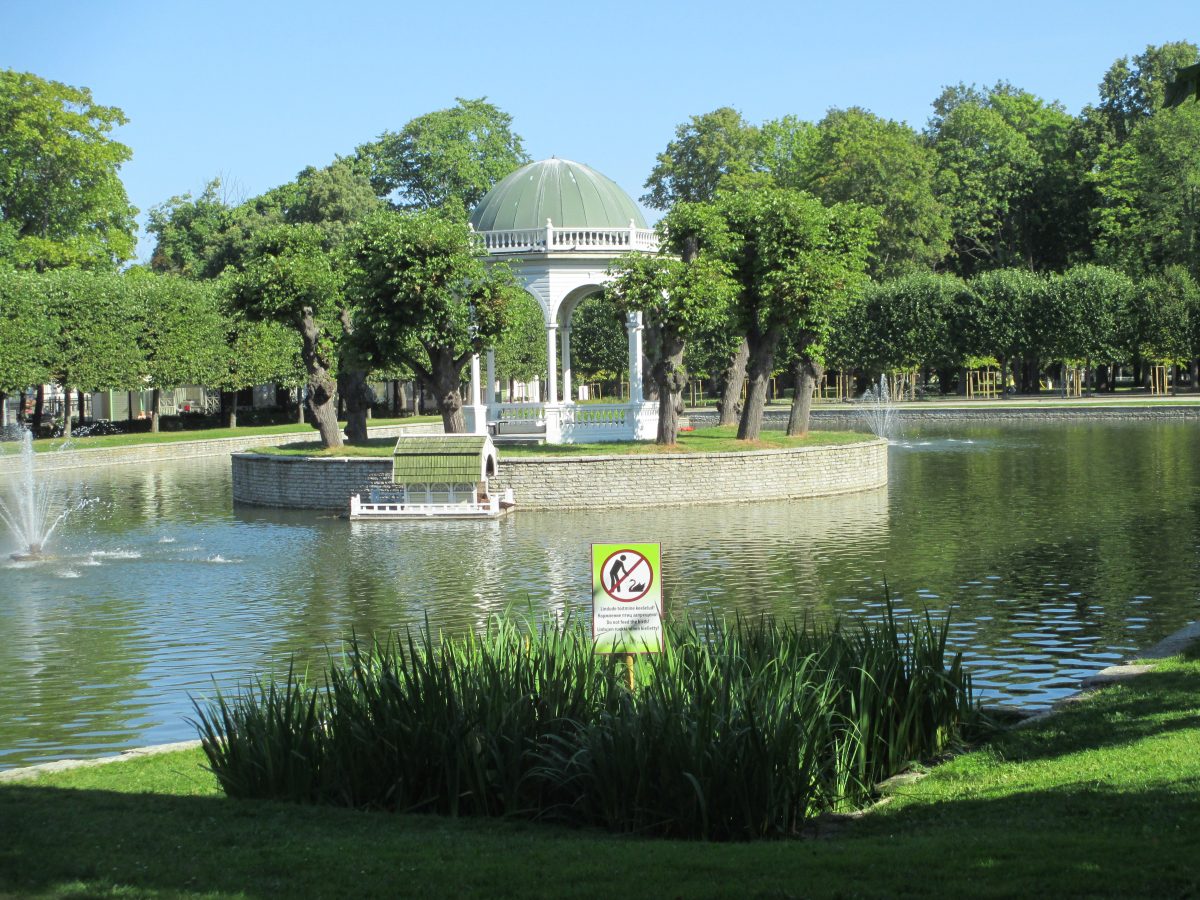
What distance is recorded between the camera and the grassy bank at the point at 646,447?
Answer: 32.8 meters

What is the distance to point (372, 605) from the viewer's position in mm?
18734

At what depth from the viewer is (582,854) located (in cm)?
707

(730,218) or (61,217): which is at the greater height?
(61,217)

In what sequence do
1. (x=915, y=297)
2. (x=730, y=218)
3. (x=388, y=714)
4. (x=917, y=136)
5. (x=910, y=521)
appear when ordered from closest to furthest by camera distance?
(x=388, y=714), (x=910, y=521), (x=730, y=218), (x=915, y=297), (x=917, y=136)

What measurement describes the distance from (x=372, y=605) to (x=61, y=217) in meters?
55.4

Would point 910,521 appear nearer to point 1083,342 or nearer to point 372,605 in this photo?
point 372,605

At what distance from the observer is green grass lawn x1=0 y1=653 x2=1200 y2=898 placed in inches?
250

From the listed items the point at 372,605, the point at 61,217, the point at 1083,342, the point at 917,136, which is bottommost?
the point at 372,605

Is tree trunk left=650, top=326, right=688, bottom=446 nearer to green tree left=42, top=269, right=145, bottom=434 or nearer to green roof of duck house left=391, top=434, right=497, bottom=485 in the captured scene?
green roof of duck house left=391, top=434, right=497, bottom=485

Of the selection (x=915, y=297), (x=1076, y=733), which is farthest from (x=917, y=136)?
(x=1076, y=733)

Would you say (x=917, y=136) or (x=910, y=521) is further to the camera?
(x=917, y=136)

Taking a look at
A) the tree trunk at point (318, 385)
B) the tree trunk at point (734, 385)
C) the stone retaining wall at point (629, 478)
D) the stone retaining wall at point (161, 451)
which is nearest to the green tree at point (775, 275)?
the stone retaining wall at point (629, 478)

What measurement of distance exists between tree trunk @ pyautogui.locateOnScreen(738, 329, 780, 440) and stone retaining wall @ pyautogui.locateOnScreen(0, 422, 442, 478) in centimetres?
1546

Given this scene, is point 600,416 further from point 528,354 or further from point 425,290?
point 528,354
